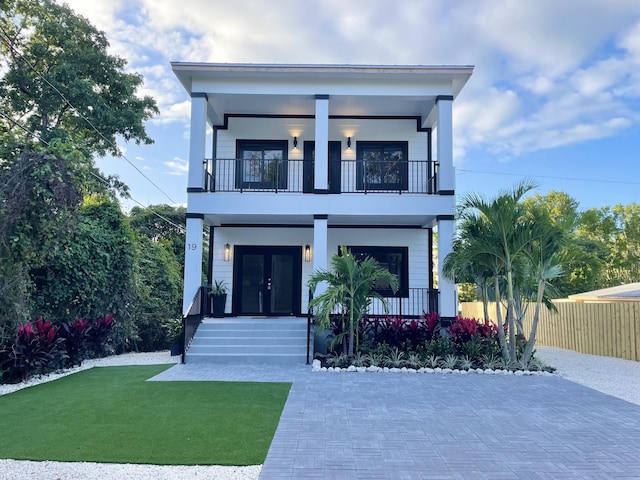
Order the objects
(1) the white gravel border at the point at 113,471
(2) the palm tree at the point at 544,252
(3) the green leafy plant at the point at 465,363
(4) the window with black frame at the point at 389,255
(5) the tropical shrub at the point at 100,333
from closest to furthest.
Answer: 1. (1) the white gravel border at the point at 113,471
2. (2) the palm tree at the point at 544,252
3. (3) the green leafy plant at the point at 465,363
4. (5) the tropical shrub at the point at 100,333
5. (4) the window with black frame at the point at 389,255

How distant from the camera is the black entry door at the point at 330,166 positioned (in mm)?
11953

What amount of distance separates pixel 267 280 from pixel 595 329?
9.38 metres

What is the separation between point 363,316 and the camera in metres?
8.95

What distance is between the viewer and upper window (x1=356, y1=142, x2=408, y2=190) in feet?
39.8

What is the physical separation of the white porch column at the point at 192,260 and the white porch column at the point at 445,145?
6214 millimetres

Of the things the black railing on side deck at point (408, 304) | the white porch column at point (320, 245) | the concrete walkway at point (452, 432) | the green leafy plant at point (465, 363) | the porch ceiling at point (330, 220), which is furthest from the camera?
the black railing on side deck at point (408, 304)

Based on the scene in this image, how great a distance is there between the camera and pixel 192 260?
10.1 m

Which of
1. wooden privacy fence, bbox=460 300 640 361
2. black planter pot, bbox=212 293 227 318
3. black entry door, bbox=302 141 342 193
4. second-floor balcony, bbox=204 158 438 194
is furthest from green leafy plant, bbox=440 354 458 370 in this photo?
black planter pot, bbox=212 293 227 318

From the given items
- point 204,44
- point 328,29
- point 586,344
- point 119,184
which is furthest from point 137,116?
point 586,344

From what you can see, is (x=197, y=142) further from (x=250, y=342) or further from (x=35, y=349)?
(x=35, y=349)

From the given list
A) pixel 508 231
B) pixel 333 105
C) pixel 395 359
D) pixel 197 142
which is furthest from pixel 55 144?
pixel 508 231

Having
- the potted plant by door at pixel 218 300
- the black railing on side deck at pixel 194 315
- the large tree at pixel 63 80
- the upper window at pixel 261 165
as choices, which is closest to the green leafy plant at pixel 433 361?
the black railing on side deck at pixel 194 315

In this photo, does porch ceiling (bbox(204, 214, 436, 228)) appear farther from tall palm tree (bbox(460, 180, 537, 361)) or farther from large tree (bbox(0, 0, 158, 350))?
large tree (bbox(0, 0, 158, 350))

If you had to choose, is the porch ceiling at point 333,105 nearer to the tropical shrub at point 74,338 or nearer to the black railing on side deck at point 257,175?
the black railing on side deck at point 257,175
